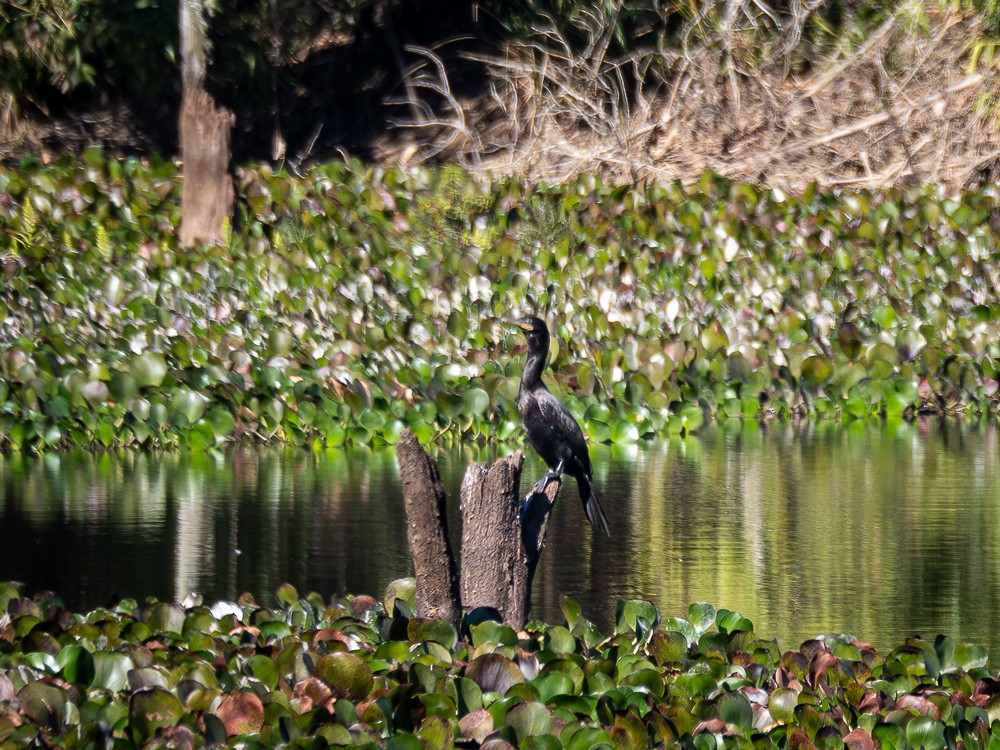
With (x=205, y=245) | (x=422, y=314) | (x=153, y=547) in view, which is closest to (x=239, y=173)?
(x=205, y=245)

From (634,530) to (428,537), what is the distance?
317 cm

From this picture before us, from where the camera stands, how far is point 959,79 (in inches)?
666

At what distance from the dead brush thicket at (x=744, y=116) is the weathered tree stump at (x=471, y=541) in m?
10.7

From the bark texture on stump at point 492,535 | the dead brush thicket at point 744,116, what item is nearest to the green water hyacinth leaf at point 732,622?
the bark texture on stump at point 492,535

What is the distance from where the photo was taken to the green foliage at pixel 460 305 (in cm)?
1170

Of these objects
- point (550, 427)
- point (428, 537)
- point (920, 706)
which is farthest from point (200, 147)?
point (920, 706)

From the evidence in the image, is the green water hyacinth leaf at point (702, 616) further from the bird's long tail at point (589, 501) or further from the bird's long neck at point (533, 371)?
the bird's long neck at point (533, 371)

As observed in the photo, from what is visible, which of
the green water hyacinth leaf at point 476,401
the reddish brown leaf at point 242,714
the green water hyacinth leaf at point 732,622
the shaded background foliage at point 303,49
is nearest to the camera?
the reddish brown leaf at point 242,714

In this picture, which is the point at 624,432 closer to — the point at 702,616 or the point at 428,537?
the point at 702,616

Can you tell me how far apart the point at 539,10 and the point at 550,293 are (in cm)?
434

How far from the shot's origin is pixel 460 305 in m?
13.6

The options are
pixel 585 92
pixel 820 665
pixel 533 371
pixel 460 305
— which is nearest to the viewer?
pixel 820 665

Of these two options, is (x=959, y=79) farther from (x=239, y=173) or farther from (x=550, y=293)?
(x=239, y=173)

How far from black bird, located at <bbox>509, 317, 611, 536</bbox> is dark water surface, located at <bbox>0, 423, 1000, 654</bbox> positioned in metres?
0.46
